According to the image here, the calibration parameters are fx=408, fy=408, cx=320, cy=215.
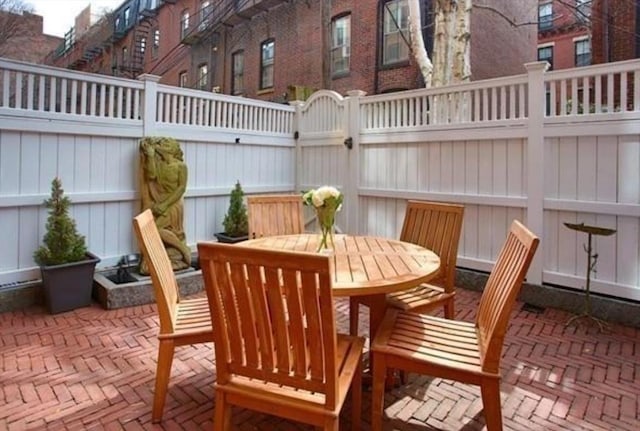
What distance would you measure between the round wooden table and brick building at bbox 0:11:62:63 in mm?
14550

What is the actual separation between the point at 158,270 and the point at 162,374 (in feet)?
1.69

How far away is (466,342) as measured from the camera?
1919mm

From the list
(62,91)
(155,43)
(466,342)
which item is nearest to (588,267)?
(466,342)

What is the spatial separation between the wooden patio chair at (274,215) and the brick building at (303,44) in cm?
414

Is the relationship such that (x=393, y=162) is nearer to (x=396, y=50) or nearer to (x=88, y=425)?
(x=88, y=425)

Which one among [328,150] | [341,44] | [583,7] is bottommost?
[328,150]

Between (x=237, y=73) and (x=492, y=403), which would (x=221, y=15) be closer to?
(x=237, y=73)

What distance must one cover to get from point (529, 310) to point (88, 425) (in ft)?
11.3

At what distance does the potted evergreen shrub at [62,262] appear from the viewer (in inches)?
135

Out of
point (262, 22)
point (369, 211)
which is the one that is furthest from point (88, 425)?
point (262, 22)

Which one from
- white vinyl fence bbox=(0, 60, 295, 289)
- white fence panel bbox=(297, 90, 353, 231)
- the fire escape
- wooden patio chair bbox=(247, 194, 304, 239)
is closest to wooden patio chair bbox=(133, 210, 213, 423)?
wooden patio chair bbox=(247, 194, 304, 239)

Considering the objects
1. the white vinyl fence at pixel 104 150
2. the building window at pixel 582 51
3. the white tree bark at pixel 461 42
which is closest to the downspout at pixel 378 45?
the white tree bark at pixel 461 42

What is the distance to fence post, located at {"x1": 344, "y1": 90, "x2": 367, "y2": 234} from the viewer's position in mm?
5152

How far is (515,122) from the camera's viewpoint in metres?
3.81
